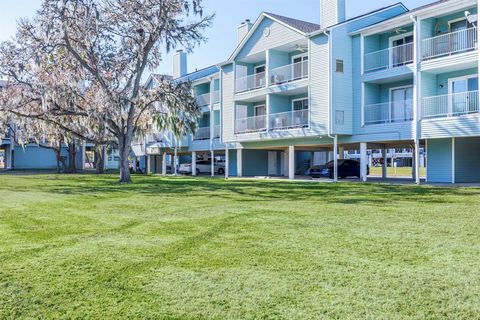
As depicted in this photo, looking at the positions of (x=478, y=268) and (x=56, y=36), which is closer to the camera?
(x=478, y=268)

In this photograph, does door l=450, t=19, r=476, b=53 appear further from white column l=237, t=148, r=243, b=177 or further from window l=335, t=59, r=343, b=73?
white column l=237, t=148, r=243, b=177

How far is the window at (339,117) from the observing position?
23547 mm

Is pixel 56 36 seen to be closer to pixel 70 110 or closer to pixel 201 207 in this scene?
pixel 70 110

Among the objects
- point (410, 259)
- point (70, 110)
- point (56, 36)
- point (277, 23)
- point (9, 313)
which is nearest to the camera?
point (9, 313)

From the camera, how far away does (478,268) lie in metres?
5.36

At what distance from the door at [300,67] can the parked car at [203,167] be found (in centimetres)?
1401

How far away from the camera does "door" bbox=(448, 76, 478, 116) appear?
1959 centimetres

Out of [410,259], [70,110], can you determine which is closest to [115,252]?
[410,259]

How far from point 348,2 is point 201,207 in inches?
754

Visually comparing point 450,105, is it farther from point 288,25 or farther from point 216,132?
point 216,132

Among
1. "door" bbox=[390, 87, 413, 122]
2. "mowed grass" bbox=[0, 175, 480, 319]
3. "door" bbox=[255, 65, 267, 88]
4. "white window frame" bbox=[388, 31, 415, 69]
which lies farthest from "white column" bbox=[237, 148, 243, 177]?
"mowed grass" bbox=[0, 175, 480, 319]

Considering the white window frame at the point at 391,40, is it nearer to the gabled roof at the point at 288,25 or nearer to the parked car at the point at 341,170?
the gabled roof at the point at 288,25

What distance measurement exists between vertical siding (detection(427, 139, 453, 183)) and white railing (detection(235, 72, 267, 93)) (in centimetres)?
1144

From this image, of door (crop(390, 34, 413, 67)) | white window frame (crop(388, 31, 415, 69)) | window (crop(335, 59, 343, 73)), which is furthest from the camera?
window (crop(335, 59, 343, 73))
